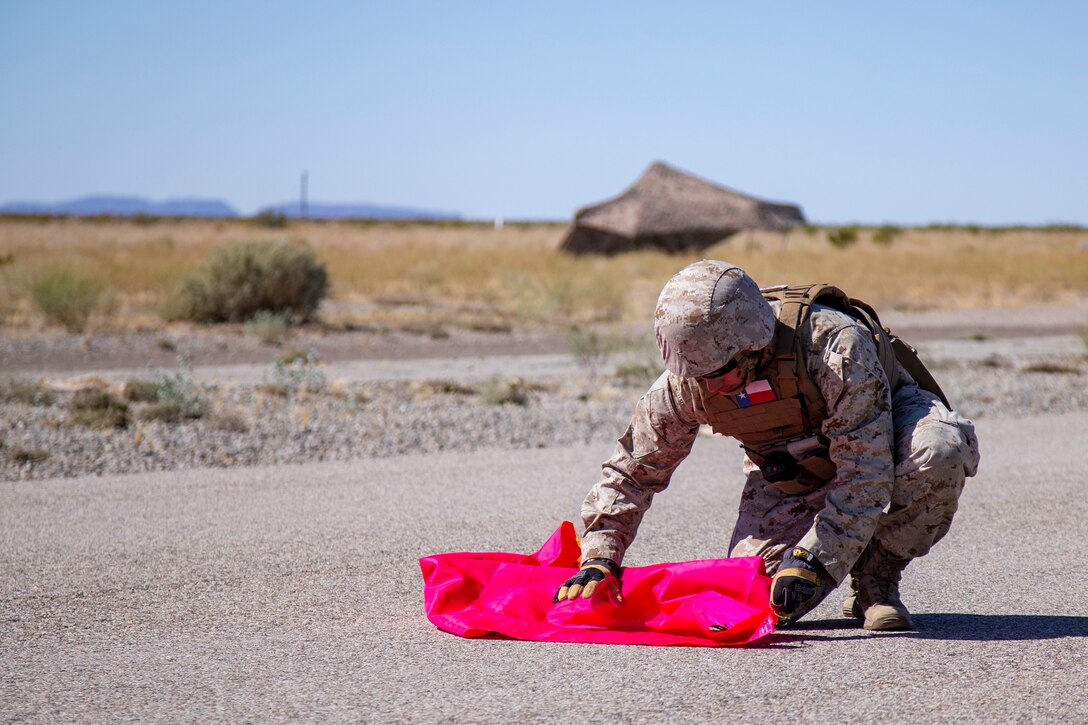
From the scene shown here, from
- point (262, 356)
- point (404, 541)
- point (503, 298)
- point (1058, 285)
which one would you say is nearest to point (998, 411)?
point (404, 541)

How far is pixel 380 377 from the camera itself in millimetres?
14180

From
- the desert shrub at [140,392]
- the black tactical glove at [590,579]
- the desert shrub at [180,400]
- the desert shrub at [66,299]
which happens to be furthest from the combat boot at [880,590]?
the desert shrub at [66,299]

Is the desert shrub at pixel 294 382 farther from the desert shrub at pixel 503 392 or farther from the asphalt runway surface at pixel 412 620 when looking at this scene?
the asphalt runway surface at pixel 412 620

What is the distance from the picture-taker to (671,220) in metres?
39.1

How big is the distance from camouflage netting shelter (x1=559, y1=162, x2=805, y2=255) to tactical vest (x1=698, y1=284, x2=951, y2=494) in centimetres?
3386

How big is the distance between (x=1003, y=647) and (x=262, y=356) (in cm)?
1386

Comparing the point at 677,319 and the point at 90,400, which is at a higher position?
the point at 677,319

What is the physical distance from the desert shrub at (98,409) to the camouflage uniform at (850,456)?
643 cm

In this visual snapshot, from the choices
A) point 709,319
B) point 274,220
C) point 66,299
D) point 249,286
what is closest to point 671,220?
point 249,286

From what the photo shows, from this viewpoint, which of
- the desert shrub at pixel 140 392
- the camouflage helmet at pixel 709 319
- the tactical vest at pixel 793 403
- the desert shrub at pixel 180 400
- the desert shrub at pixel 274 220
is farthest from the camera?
the desert shrub at pixel 274 220

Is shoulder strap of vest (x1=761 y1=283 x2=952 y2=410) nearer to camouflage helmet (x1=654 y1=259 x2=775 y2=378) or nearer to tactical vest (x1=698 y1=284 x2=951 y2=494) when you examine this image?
tactical vest (x1=698 y1=284 x2=951 y2=494)

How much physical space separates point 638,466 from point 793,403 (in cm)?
59

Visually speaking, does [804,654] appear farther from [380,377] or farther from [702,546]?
[380,377]

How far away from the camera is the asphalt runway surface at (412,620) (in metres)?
3.47
